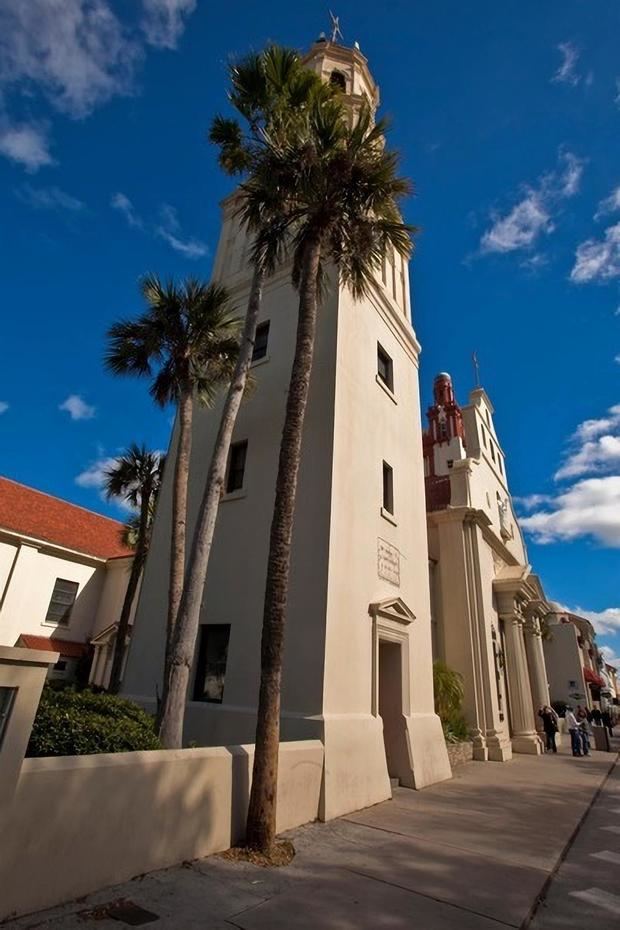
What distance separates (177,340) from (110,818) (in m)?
10.0

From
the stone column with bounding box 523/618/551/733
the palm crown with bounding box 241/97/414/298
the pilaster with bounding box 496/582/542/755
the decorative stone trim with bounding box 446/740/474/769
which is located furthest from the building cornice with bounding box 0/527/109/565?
the stone column with bounding box 523/618/551/733

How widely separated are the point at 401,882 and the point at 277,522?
4.40 metres

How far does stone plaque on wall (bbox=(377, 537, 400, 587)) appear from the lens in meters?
11.7

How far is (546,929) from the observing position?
4.43 meters

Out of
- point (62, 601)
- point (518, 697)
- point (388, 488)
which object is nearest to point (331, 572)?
point (388, 488)

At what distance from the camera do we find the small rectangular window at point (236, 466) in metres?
12.4

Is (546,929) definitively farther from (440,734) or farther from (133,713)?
(440,734)

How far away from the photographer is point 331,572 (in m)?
9.67

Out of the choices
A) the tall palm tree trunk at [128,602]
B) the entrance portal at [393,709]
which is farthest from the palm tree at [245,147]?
the tall palm tree trunk at [128,602]

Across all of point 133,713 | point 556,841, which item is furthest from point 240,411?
point 556,841

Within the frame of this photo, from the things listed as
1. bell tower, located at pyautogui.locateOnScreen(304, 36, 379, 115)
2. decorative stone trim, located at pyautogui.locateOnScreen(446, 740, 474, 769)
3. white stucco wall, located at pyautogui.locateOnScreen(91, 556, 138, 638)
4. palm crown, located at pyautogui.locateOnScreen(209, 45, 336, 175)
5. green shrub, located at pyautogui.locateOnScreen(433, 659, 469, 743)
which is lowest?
decorative stone trim, located at pyautogui.locateOnScreen(446, 740, 474, 769)

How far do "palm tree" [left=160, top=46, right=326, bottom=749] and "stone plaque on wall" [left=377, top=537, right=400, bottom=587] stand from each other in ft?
13.6

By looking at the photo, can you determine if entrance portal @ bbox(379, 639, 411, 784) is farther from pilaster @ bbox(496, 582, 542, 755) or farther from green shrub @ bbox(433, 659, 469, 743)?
pilaster @ bbox(496, 582, 542, 755)

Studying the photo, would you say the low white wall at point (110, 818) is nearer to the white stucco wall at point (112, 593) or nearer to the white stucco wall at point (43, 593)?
the white stucco wall at point (43, 593)
